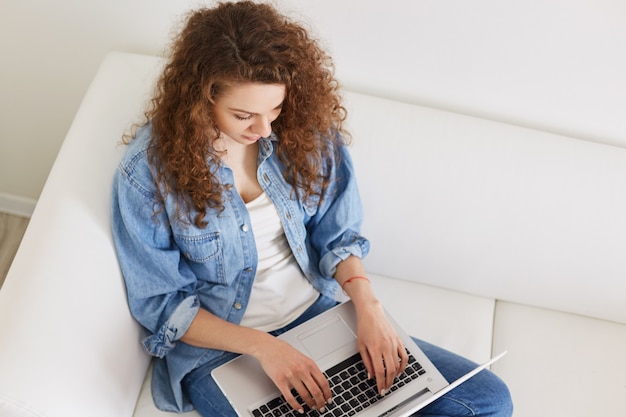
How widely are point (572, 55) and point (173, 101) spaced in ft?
2.68

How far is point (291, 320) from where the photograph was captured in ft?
4.68

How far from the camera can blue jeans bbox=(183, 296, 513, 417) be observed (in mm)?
1328

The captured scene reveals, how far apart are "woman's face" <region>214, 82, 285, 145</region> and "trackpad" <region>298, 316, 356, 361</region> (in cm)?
38

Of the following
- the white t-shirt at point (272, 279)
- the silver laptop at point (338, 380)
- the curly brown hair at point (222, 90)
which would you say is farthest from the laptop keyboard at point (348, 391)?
the curly brown hair at point (222, 90)

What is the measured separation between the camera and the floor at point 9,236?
6.51 ft

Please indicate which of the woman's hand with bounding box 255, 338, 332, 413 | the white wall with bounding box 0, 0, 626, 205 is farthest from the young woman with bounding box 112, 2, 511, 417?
the white wall with bounding box 0, 0, 626, 205

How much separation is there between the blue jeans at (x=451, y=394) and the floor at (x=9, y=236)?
0.87 metres

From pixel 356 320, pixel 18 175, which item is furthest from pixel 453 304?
pixel 18 175

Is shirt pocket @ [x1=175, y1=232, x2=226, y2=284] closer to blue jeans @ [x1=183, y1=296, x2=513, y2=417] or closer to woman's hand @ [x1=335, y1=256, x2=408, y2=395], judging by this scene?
blue jeans @ [x1=183, y1=296, x2=513, y2=417]

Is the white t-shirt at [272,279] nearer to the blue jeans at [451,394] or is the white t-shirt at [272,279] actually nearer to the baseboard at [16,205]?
the blue jeans at [451,394]

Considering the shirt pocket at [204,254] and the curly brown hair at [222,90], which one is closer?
the curly brown hair at [222,90]

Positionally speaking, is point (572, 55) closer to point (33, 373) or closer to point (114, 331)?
point (114, 331)

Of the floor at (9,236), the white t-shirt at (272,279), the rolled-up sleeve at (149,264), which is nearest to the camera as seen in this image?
the rolled-up sleeve at (149,264)

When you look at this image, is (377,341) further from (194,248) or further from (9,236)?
(9,236)
